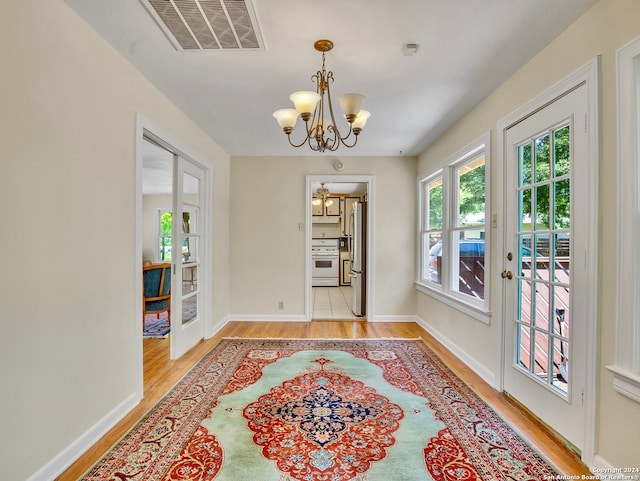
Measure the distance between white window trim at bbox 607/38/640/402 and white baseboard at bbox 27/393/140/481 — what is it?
276 centimetres

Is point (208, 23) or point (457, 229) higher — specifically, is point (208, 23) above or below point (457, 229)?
above

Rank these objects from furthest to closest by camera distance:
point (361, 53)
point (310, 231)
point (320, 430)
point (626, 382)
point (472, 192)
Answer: point (310, 231) → point (472, 192) → point (361, 53) → point (320, 430) → point (626, 382)

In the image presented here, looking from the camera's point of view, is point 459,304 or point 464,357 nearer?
point 464,357

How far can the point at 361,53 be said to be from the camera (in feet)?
6.87

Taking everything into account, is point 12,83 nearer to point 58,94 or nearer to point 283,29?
point 58,94

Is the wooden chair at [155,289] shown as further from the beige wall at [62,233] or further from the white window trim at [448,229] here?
the white window trim at [448,229]

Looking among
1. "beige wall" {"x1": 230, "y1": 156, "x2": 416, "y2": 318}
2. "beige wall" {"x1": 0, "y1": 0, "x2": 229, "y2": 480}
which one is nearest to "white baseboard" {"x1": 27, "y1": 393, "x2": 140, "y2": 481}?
"beige wall" {"x1": 0, "y1": 0, "x2": 229, "y2": 480}

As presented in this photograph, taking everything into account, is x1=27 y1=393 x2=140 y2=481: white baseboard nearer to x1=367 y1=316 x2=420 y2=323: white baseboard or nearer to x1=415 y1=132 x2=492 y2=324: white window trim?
x1=415 y1=132 x2=492 y2=324: white window trim

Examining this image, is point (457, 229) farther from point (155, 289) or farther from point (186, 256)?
point (155, 289)

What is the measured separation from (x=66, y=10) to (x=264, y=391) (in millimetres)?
2679

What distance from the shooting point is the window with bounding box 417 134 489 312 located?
9.82 ft

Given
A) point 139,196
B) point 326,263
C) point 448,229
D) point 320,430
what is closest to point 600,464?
point 320,430

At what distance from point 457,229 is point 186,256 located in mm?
2952

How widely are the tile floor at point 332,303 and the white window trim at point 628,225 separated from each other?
368cm
